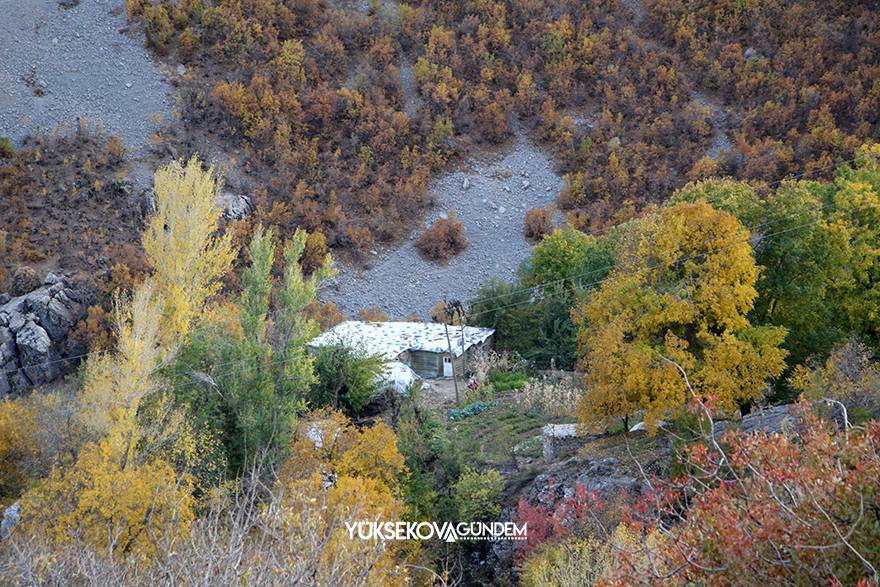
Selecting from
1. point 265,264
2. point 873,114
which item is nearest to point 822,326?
point 265,264

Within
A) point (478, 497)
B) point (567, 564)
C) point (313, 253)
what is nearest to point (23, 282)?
point (313, 253)

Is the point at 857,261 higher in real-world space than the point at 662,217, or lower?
lower

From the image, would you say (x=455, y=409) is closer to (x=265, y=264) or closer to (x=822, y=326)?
(x=265, y=264)

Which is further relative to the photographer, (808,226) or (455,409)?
(455,409)

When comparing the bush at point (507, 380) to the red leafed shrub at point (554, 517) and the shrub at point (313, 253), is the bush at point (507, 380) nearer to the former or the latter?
the red leafed shrub at point (554, 517)

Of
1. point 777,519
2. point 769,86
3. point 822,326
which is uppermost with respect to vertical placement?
point 777,519

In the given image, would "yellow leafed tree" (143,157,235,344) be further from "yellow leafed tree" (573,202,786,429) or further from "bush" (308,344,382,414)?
"yellow leafed tree" (573,202,786,429)

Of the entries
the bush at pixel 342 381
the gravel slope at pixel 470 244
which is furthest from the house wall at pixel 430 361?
the gravel slope at pixel 470 244
